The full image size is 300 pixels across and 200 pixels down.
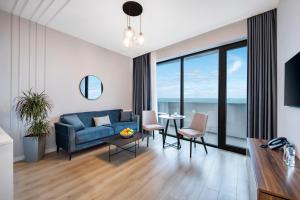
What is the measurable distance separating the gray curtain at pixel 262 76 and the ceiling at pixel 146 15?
0.27 meters

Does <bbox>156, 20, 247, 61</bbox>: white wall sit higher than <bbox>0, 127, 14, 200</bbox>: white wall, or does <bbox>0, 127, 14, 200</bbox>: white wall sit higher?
<bbox>156, 20, 247, 61</bbox>: white wall

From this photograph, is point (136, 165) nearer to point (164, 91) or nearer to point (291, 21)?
point (164, 91)

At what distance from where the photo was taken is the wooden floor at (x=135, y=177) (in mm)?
1803

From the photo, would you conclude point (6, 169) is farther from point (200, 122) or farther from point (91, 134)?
point (200, 122)

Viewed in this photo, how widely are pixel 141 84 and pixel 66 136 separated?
2651 millimetres

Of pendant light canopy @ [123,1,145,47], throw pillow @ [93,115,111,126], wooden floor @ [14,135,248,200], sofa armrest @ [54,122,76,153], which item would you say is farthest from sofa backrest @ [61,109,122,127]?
pendant light canopy @ [123,1,145,47]

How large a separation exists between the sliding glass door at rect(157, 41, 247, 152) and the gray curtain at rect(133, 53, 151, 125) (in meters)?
0.40

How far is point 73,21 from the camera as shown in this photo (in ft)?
9.59

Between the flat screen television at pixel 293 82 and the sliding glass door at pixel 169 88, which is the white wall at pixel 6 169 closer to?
the flat screen television at pixel 293 82

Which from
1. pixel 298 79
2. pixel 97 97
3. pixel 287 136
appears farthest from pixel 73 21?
pixel 287 136

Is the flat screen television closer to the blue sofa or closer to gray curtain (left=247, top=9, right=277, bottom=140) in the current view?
gray curtain (left=247, top=9, right=277, bottom=140)

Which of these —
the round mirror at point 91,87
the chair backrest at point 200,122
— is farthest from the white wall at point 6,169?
the chair backrest at point 200,122

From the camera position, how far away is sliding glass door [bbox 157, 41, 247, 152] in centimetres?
312

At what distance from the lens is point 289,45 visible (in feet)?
5.68
